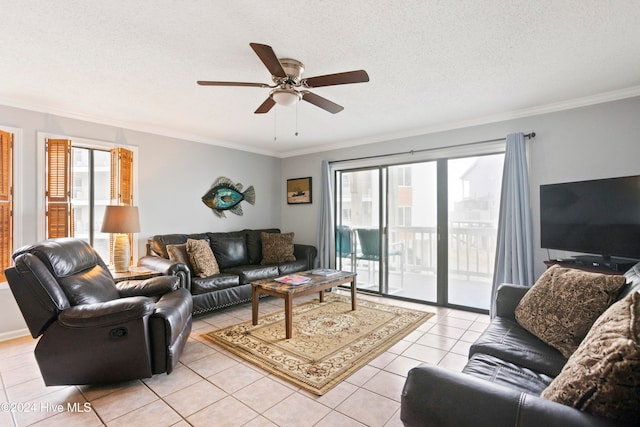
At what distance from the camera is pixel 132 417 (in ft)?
6.20

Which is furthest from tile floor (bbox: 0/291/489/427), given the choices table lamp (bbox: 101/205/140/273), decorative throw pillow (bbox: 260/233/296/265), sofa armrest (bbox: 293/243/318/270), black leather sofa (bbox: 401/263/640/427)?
sofa armrest (bbox: 293/243/318/270)

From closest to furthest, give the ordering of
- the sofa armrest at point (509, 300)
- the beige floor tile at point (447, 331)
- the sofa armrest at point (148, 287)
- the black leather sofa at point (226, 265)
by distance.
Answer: the sofa armrest at point (509, 300) → the sofa armrest at point (148, 287) → the beige floor tile at point (447, 331) → the black leather sofa at point (226, 265)

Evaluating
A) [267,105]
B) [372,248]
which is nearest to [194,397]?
[267,105]

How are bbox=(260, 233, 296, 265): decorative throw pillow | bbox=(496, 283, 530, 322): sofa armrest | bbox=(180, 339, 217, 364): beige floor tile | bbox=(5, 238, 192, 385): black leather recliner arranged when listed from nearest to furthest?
bbox=(5, 238, 192, 385): black leather recliner
bbox=(496, 283, 530, 322): sofa armrest
bbox=(180, 339, 217, 364): beige floor tile
bbox=(260, 233, 296, 265): decorative throw pillow

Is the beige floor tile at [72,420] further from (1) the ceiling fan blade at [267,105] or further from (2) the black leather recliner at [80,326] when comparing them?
(1) the ceiling fan blade at [267,105]

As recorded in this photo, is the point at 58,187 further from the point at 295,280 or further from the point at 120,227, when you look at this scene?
the point at 295,280

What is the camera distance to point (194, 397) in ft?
6.89

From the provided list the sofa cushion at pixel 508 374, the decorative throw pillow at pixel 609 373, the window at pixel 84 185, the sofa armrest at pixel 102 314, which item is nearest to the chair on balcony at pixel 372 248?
the sofa cushion at pixel 508 374

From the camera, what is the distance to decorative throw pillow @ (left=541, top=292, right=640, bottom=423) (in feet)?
2.78

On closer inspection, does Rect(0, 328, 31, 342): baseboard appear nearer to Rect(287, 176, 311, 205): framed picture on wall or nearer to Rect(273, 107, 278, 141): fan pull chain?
Rect(273, 107, 278, 141): fan pull chain

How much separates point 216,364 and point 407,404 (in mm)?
1974

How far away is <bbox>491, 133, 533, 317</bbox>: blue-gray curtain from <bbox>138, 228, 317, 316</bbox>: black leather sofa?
2709 millimetres

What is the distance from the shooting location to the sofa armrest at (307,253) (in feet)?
16.5

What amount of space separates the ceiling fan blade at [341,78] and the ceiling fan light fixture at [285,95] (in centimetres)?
18
